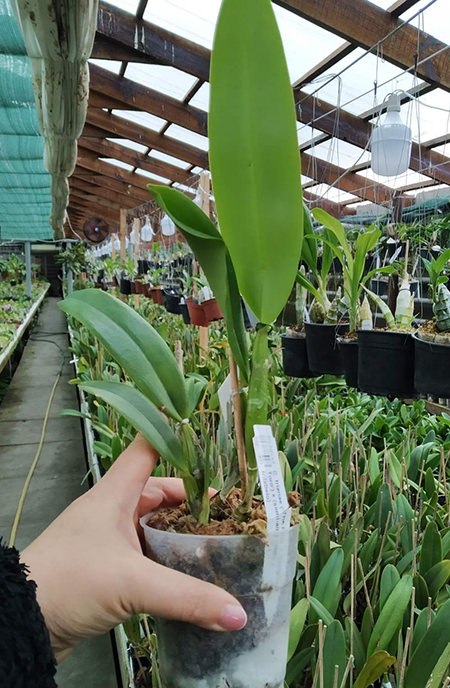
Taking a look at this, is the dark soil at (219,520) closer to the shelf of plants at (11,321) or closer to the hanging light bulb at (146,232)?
the shelf of plants at (11,321)

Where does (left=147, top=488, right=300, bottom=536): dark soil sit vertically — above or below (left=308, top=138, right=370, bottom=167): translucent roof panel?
below

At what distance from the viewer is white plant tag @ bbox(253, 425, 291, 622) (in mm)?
450

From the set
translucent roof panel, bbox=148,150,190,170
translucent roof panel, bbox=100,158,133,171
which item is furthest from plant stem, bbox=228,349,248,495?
translucent roof panel, bbox=100,158,133,171

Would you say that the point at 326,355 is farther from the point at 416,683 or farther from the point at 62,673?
the point at 62,673

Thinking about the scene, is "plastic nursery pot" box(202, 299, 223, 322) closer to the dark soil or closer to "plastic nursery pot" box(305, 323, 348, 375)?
"plastic nursery pot" box(305, 323, 348, 375)

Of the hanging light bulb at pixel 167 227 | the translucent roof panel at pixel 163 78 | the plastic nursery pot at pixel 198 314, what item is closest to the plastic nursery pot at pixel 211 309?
the plastic nursery pot at pixel 198 314

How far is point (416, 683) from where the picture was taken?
2.02 feet

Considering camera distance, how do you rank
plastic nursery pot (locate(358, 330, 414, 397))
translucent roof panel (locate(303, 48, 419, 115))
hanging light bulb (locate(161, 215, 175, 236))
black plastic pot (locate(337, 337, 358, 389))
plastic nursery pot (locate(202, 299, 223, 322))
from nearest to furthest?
plastic nursery pot (locate(358, 330, 414, 397)) → black plastic pot (locate(337, 337, 358, 389)) → plastic nursery pot (locate(202, 299, 223, 322)) → translucent roof panel (locate(303, 48, 419, 115)) → hanging light bulb (locate(161, 215, 175, 236))

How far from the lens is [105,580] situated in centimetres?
46

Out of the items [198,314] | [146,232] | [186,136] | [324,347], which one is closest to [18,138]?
[198,314]

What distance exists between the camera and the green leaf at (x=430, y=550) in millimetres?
850

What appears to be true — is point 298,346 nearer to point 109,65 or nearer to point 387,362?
point 387,362

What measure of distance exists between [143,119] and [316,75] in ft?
11.0

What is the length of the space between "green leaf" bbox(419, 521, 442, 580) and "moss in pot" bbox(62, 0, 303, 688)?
0.43 meters
